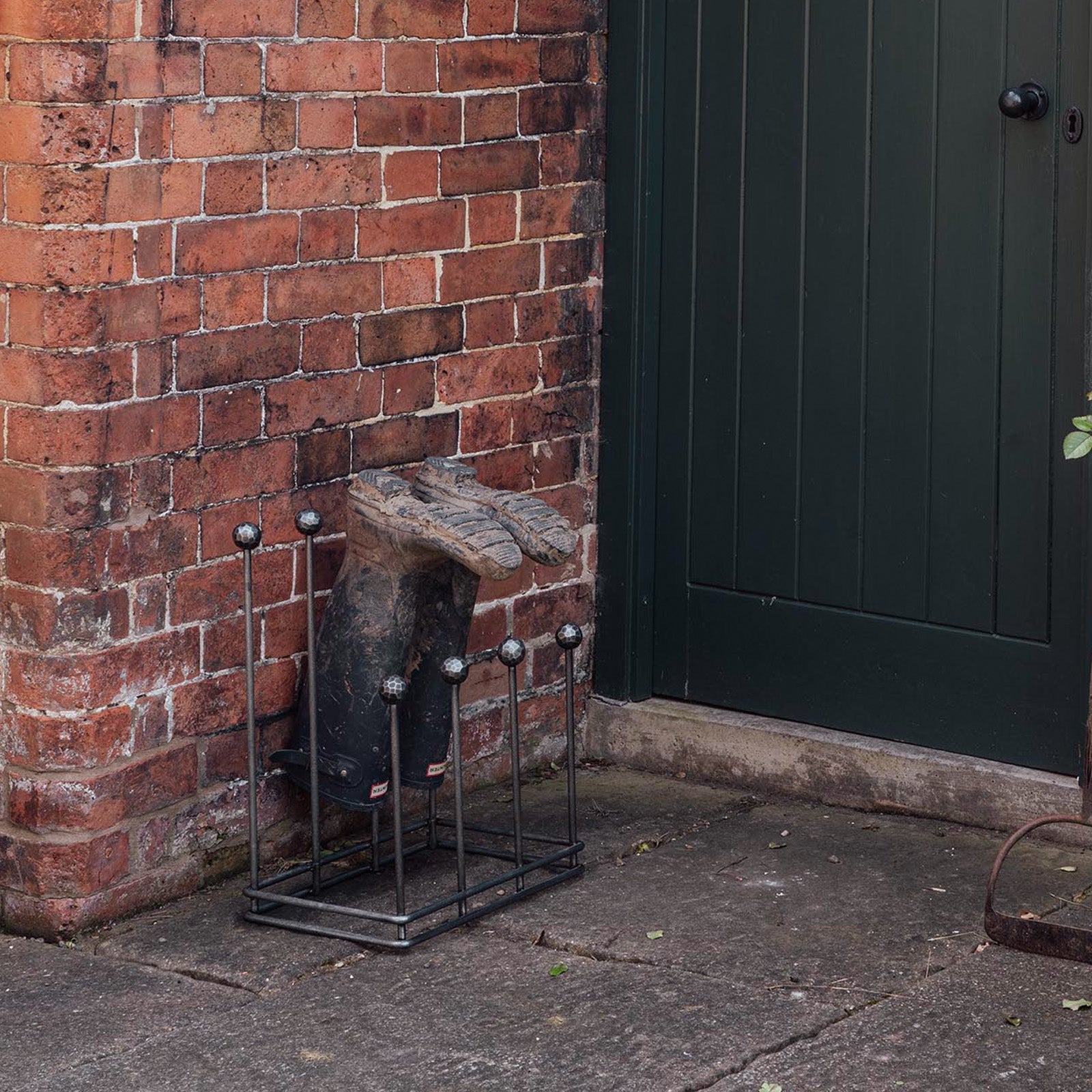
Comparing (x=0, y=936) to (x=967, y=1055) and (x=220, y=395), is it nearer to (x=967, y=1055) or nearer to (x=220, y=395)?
(x=220, y=395)

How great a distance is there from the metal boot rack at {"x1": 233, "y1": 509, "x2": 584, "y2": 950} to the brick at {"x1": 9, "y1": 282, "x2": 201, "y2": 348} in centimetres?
41

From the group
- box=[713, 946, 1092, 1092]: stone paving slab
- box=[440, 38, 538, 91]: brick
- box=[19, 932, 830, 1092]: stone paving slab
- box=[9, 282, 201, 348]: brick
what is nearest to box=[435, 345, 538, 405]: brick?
box=[440, 38, 538, 91]: brick

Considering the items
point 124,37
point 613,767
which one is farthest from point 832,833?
point 124,37

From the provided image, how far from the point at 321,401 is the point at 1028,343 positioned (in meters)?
1.42

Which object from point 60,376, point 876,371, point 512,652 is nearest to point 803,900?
point 512,652

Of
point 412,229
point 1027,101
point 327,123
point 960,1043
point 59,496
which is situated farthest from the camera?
point 412,229

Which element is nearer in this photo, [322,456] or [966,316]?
[322,456]

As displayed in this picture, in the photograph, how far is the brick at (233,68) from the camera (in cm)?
365

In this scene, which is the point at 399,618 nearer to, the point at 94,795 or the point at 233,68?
the point at 94,795

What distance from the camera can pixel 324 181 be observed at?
390cm

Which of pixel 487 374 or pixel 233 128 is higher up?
pixel 233 128

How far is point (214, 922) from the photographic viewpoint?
3.77 metres

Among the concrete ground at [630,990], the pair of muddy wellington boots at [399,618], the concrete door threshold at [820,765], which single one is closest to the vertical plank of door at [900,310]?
the concrete door threshold at [820,765]

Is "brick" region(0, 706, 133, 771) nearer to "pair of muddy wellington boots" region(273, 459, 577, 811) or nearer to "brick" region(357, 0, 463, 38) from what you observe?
"pair of muddy wellington boots" region(273, 459, 577, 811)
